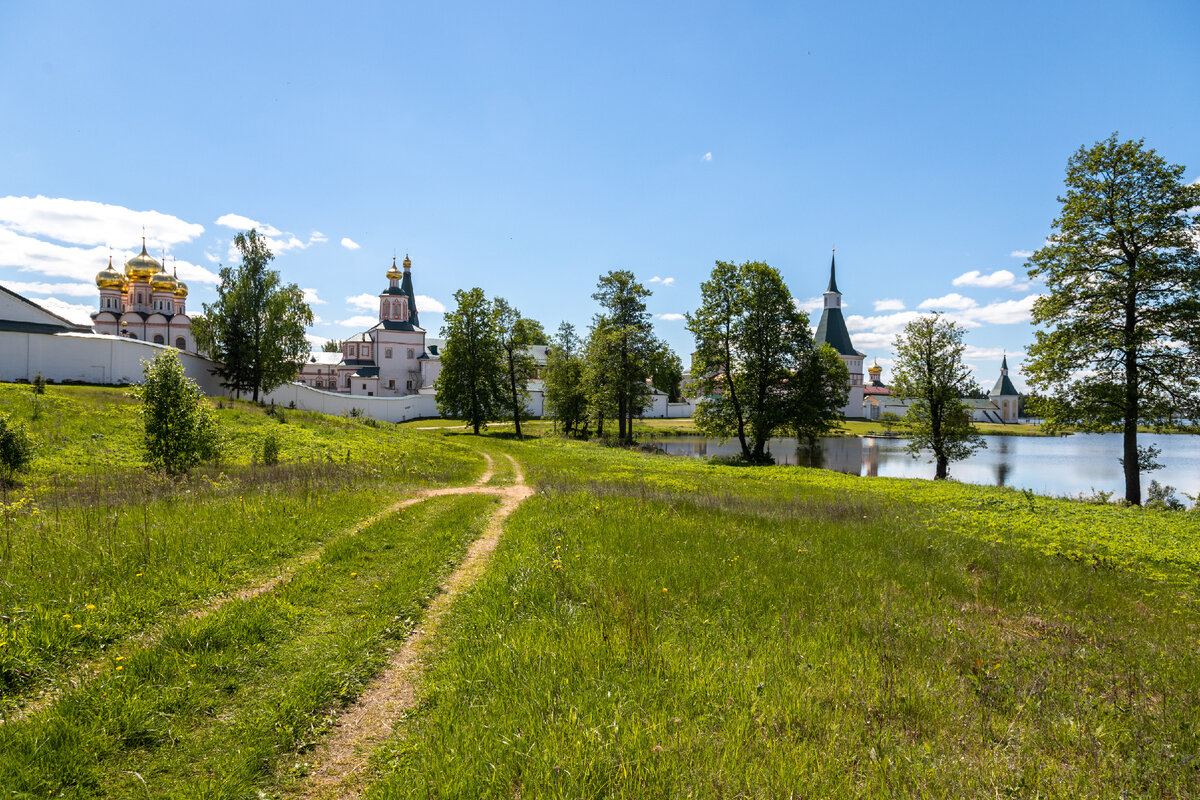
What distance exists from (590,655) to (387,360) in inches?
3114

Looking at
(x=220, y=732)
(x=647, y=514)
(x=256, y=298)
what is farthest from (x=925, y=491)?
(x=256, y=298)

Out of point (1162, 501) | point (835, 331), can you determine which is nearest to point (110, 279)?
point (1162, 501)

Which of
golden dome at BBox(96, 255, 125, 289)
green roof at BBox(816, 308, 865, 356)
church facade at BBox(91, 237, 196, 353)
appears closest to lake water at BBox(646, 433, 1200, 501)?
green roof at BBox(816, 308, 865, 356)

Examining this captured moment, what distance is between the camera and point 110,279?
64562 mm

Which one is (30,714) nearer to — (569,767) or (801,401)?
(569,767)

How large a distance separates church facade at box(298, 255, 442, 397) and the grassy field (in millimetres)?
67470

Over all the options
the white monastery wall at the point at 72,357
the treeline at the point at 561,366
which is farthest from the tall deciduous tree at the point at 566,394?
the white monastery wall at the point at 72,357

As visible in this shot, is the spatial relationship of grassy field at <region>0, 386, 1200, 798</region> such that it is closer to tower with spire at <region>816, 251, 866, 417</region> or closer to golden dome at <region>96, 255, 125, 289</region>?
golden dome at <region>96, 255, 125, 289</region>

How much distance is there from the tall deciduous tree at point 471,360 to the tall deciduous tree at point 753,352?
17985 mm

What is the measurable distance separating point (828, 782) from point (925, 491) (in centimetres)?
1838

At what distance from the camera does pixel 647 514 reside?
11.0 m

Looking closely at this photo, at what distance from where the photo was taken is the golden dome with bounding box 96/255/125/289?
211ft

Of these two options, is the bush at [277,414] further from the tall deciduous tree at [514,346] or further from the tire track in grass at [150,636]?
the tire track in grass at [150,636]

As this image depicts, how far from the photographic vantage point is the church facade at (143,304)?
61.2 meters
